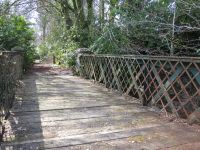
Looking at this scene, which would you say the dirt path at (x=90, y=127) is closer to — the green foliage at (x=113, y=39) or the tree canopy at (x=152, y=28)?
the tree canopy at (x=152, y=28)

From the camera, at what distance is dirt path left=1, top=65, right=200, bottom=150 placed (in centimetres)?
348

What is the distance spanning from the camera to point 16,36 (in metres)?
11.6

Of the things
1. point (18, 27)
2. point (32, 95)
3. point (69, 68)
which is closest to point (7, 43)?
point (18, 27)

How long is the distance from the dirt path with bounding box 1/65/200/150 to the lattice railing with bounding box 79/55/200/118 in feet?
1.00

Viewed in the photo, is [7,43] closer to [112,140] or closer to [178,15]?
[178,15]

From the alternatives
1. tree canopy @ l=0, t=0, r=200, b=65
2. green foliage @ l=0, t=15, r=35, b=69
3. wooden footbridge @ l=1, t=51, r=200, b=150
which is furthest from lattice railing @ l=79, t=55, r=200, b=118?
green foliage @ l=0, t=15, r=35, b=69

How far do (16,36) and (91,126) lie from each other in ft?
27.1

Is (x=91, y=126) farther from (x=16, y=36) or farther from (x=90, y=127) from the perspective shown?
(x=16, y=36)

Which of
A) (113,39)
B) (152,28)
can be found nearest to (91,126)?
(152,28)

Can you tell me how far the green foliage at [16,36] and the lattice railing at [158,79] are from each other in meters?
4.20

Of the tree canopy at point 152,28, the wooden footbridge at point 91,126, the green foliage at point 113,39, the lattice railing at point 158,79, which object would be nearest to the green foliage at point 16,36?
the green foliage at point 113,39

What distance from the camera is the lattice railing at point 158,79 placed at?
4.47m

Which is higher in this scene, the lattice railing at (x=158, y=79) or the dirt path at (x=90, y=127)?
the lattice railing at (x=158, y=79)

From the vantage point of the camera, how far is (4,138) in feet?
12.0
